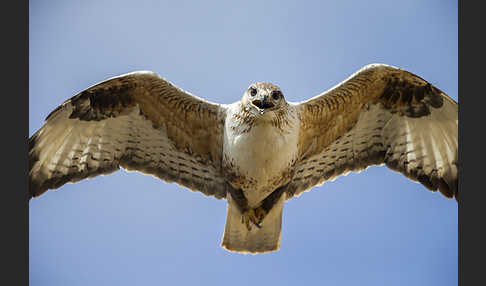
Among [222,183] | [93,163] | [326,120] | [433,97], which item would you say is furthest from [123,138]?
[433,97]

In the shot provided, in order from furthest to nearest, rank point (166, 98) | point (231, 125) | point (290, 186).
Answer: point (290, 186) → point (166, 98) → point (231, 125)

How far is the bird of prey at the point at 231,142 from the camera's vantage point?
661 centimetres

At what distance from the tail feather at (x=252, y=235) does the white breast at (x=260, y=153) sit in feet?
1.50

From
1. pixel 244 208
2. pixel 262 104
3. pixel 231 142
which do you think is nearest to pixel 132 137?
pixel 231 142

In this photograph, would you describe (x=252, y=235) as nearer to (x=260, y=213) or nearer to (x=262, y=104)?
(x=260, y=213)

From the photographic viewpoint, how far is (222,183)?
7020mm

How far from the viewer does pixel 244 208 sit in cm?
689

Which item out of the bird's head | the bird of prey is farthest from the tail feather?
the bird's head

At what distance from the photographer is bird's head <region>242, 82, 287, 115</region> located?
19.2 ft

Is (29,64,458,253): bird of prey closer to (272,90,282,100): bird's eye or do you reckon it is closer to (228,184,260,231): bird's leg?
(228,184,260,231): bird's leg

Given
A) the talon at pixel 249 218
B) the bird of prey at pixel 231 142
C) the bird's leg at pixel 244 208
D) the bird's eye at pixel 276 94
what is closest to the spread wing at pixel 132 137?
the bird of prey at pixel 231 142

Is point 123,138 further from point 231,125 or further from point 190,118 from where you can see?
point 231,125

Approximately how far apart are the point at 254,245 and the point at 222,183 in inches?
33.8

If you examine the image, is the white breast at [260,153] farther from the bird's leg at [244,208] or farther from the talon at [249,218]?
the talon at [249,218]
